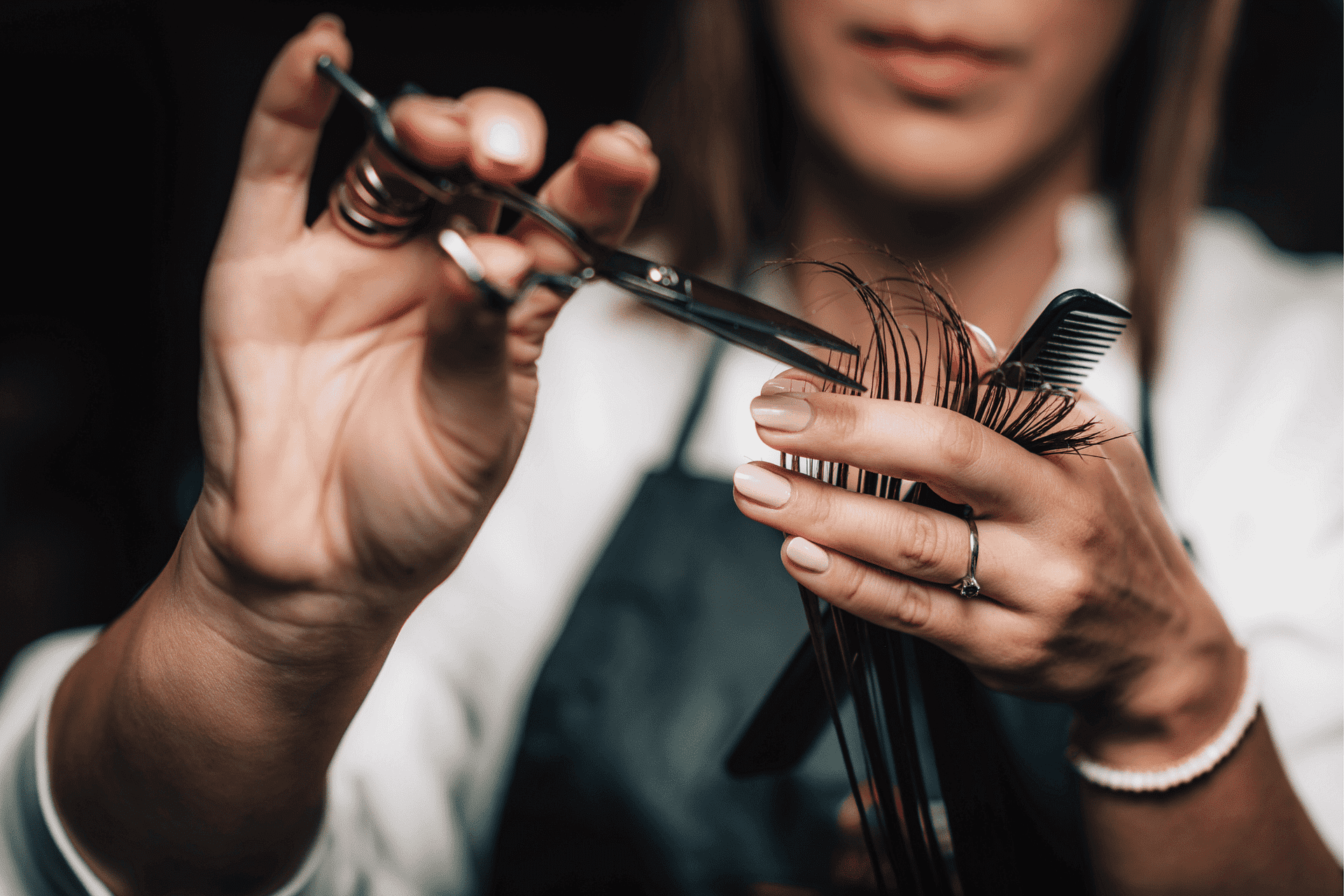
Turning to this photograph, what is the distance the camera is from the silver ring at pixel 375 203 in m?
0.37

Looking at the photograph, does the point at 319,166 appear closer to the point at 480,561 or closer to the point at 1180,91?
the point at 480,561

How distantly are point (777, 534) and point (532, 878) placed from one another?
37 cm

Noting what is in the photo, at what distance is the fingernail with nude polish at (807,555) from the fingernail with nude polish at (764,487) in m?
0.02

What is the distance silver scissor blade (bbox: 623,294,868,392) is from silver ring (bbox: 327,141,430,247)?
115mm

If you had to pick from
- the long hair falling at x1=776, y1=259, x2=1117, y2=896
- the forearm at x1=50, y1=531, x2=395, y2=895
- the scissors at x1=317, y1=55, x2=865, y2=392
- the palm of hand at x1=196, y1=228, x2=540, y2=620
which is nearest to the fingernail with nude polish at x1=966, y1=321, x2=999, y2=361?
the long hair falling at x1=776, y1=259, x2=1117, y2=896

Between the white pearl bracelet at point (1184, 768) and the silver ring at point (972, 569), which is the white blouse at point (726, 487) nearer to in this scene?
the white pearl bracelet at point (1184, 768)

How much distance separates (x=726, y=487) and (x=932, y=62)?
39 cm

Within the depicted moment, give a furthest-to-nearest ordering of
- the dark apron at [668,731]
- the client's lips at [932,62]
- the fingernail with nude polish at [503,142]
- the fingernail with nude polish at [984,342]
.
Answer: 1. the dark apron at [668,731]
2. the client's lips at [932,62]
3. the fingernail with nude polish at [984,342]
4. the fingernail with nude polish at [503,142]

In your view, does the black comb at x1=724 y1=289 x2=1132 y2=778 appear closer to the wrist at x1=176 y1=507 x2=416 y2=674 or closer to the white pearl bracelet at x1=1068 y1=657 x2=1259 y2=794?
the white pearl bracelet at x1=1068 y1=657 x2=1259 y2=794

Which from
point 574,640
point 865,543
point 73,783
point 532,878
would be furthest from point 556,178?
point 532,878

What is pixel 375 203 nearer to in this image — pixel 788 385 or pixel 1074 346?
pixel 788 385

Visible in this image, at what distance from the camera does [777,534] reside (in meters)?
0.77

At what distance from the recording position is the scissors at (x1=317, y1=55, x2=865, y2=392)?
13.6 inches

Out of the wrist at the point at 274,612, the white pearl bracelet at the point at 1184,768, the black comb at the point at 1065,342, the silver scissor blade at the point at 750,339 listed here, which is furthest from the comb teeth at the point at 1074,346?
the wrist at the point at 274,612
